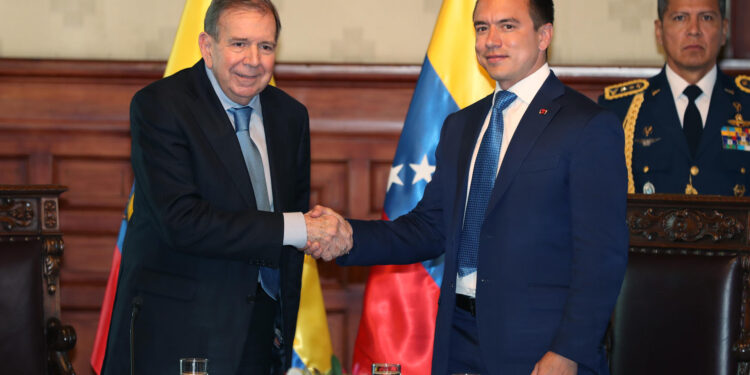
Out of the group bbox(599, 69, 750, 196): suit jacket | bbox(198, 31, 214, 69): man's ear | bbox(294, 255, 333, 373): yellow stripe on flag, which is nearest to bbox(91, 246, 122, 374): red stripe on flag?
bbox(294, 255, 333, 373): yellow stripe on flag

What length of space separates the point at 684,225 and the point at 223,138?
1.55 metres

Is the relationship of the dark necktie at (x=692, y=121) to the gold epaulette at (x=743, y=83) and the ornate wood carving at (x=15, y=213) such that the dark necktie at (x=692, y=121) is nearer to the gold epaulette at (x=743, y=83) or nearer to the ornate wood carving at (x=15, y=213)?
the gold epaulette at (x=743, y=83)

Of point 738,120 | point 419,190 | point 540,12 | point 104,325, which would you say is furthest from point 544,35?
point 104,325

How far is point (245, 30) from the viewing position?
8.00 feet

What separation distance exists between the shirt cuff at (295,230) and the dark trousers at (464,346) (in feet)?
1.83

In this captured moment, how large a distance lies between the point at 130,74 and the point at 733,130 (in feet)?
8.74

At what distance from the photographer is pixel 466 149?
2277 mm

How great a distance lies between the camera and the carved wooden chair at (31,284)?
8.73ft

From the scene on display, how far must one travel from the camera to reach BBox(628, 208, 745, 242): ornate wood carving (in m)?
2.73

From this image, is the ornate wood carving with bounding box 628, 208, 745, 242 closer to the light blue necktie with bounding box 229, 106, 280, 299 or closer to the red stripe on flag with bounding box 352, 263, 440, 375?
the red stripe on flag with bounding box 352, 263, 440, 375

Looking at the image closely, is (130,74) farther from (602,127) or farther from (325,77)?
(602,127)

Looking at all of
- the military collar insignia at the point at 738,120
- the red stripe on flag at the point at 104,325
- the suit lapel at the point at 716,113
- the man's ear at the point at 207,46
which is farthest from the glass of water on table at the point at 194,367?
the military collar insignia at the point at 738,120

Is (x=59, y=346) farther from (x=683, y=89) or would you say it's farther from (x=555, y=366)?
(x=683, y=89)

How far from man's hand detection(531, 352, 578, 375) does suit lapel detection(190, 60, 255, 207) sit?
96cm
